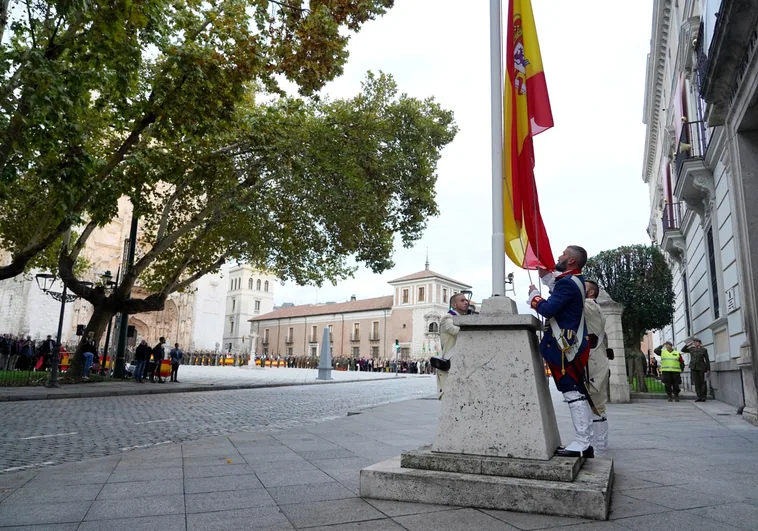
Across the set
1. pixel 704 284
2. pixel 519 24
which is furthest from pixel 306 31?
pixel 704 284

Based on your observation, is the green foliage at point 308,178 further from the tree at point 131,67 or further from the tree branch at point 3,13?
the tree branch at point 3,13

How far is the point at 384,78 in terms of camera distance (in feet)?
57.0

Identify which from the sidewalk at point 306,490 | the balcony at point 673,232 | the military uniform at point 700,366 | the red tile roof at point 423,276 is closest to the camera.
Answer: the sidewalk at point 306,490

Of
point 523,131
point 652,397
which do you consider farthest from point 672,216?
point 523,131

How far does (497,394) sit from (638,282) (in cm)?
1698

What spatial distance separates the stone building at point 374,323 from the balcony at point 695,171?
52.3 metres

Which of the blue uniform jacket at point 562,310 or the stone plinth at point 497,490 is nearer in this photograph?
the stone plinth at point 497,490

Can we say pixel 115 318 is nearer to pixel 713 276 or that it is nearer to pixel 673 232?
pixel 673 232

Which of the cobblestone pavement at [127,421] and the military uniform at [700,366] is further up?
the military uniform at [700,366]

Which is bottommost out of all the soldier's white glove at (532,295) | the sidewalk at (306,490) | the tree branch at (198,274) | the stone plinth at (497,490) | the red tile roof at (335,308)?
the sidewalk at (306,490)

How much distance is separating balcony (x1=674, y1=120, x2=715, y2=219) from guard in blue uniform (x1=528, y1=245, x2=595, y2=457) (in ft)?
31.6

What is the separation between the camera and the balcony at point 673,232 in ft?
58.3

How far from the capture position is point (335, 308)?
76.8 meters

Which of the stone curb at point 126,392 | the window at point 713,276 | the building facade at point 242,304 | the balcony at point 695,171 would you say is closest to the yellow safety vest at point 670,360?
the window at point 713,276
